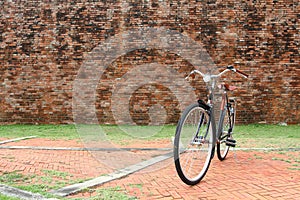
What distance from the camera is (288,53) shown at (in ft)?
27.8

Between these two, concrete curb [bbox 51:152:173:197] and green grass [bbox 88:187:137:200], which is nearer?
green grass [bbox 88:187:137:200]

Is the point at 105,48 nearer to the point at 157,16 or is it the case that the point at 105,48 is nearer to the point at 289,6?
the point at 157,16

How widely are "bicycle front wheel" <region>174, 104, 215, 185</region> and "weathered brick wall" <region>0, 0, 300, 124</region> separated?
5.49m

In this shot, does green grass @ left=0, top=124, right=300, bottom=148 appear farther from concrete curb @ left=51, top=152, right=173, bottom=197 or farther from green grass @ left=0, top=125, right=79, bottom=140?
→ concrete curb @ left=51, top=152, right=173, bottom=197

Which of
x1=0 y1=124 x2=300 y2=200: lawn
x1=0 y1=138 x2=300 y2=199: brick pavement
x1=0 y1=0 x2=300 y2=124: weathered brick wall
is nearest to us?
x1=0 y1=138 x2=300 y2=199: brick pavement

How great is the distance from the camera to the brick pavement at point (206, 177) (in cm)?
267

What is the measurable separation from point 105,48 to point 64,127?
2.67 meters

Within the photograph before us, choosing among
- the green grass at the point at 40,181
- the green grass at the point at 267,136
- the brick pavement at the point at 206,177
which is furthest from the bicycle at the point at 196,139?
the green grass at the point at 267,136

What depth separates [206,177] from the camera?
3.21 metres

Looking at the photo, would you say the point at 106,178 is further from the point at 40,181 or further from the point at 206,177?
the point at 206,177

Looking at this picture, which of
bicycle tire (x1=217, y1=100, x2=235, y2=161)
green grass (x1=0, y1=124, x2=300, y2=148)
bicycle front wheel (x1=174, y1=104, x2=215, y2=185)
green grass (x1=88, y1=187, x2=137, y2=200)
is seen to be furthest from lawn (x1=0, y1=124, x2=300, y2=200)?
bicycle front wheel (x1=174, y1=104, x2=215, y2=185)

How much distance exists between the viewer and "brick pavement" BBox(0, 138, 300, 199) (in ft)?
8.77

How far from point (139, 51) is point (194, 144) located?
6.03 meters

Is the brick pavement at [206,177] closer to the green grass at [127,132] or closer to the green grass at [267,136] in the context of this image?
the green grass at [267,136]
